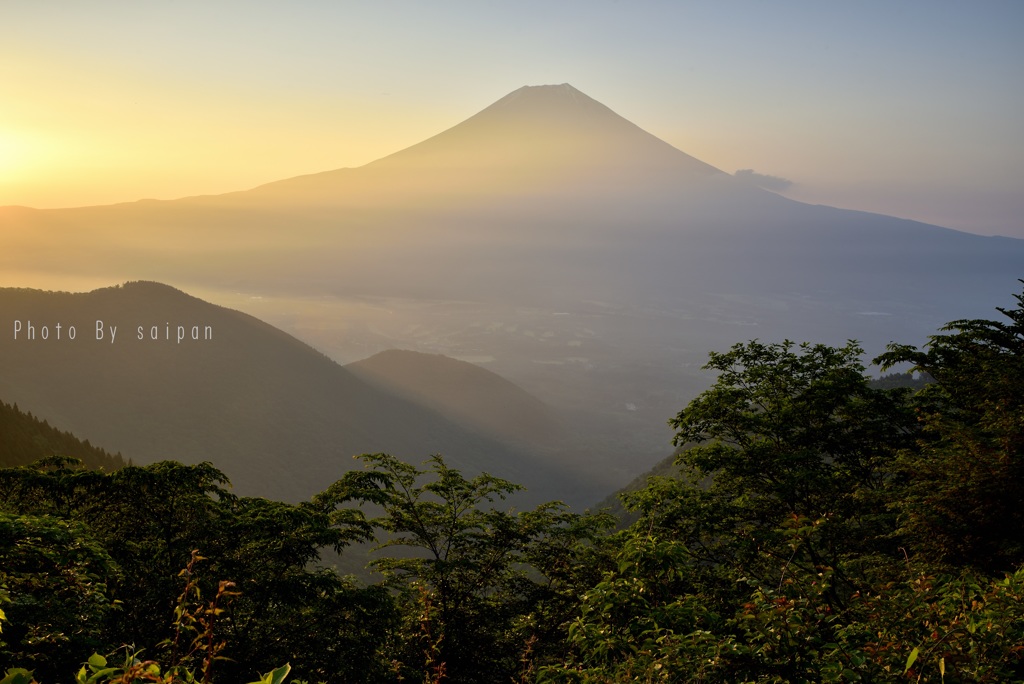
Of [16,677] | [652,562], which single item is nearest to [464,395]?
[652,562]

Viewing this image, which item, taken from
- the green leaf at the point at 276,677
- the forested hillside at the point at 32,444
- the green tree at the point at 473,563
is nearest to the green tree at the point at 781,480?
the green tree at the point at 473,563

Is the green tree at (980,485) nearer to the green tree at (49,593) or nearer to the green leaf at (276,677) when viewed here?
the green leaf at (276,677)

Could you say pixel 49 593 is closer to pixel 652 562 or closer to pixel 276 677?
pixel 652 562

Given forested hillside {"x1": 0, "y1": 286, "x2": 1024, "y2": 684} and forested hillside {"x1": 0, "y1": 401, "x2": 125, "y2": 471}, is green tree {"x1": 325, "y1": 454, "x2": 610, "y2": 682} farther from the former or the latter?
forested hillside {"x1": 0, "y1": 401, "x2": 125, "y2": 471}

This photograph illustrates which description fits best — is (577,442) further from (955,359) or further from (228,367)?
(955,359)

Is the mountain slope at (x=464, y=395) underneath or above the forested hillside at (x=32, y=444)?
underneath

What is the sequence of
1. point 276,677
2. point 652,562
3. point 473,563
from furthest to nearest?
point 473,563, point 652,562, point 276,677
